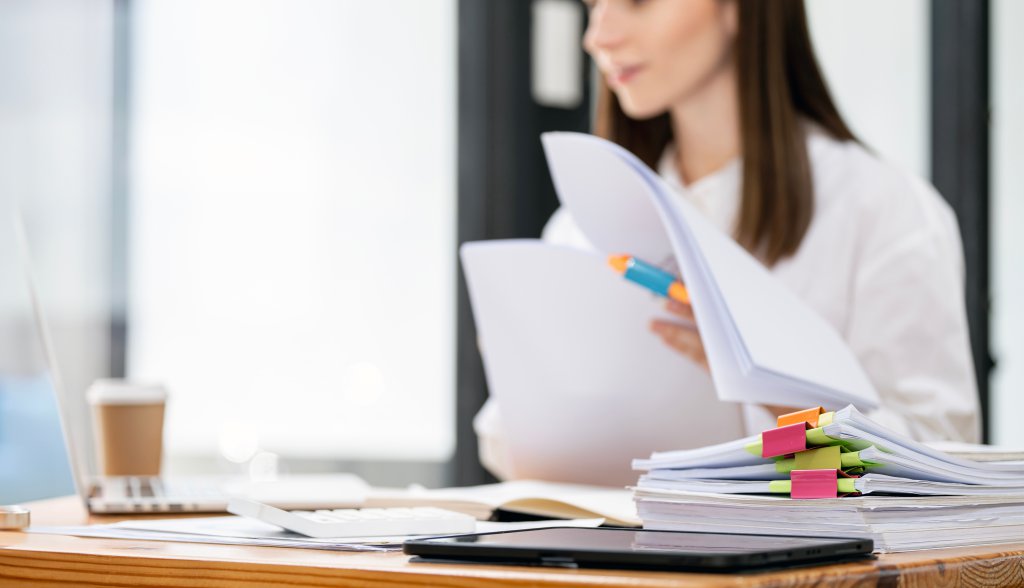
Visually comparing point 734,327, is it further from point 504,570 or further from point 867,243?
point 867,243

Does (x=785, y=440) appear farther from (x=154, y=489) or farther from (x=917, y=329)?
(x=917, y=329)

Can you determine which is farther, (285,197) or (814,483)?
(285,197)

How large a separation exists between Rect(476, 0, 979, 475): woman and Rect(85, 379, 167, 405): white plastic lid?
523 millimetres

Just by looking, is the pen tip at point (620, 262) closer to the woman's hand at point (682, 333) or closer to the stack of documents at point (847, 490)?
the woman's hand at point (682, 333)

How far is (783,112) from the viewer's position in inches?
61.6

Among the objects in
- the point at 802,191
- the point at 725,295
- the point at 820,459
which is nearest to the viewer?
the point at 820,459

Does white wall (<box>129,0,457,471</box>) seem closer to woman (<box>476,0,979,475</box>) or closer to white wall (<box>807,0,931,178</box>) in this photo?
white wall (<box>807,0,931,178</box>)

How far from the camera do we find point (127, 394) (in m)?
1.25

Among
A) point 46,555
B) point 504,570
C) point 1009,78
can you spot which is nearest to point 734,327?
point 504,570

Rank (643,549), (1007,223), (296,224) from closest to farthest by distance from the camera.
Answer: (643,549) → (1007,223) → (296,224)

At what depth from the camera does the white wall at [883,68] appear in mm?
2244

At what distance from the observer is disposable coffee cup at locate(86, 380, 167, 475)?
1255 millimetres

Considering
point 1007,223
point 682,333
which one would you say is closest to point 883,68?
point 1007,223

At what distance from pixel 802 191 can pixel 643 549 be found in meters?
1.05
